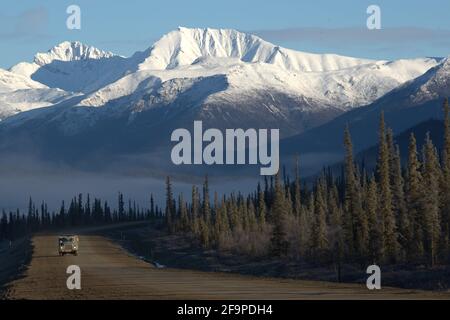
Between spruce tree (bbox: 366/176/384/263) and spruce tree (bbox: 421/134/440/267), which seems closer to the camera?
spruce tree (bbox: 421/134/440/267)

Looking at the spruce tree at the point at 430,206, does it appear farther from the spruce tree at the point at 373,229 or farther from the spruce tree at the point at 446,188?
the spruce tree at the point at 373,229

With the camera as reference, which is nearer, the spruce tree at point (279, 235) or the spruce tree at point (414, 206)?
the spruce tree at point (414, 206)

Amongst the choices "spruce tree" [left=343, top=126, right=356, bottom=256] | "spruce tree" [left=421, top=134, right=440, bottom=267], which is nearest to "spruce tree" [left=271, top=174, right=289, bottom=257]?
"spruce tree" [left=343, top=126, right=356, bottom=256]

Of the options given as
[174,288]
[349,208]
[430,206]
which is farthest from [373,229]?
[174,288]

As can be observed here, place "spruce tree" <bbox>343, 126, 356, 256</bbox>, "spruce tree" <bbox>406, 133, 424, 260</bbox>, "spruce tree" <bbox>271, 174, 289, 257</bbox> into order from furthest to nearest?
"spruce tree" <bbox>271, 174, 289, 257</bbox> → "spruce tree" <bbox>343, 126, 356, 256</bbox> → "spruce tree" <bbox>406, 133, 424, 260</bbox>

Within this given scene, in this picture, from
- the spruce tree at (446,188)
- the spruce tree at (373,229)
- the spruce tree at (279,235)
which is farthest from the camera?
the spruce tree at (279,235)

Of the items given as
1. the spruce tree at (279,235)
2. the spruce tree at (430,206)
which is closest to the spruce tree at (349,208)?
the spruce tree at (430,206)

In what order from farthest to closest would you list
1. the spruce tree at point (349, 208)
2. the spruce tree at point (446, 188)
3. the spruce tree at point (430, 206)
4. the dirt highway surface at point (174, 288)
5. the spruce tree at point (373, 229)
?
1. the spruce tree at point (349, 208)
2. the spruce tree at point (446, 188)
3. the spruce tree at point (373, 229)
4. the spruce tree at point (430, 206)
5. the dirt highway surface at point (174, 288)

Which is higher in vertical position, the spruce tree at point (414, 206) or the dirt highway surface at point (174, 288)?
the spruce tree at point (414, 206)

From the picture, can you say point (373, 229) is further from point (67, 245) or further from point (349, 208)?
point (67, 245)

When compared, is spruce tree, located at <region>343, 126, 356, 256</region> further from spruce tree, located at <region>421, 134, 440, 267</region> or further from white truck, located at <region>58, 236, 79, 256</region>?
white truck, located at <region>58, 236, 79, 256</region>

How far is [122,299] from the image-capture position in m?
48.2

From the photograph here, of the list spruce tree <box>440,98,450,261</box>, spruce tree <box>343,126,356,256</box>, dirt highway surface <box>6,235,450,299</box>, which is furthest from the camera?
spruce tree <box>343,126,356,256</box>

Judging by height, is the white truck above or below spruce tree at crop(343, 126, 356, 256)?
below
